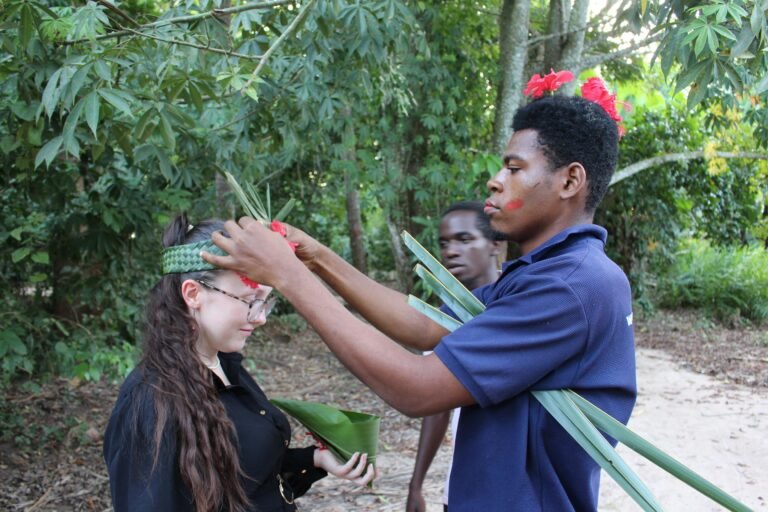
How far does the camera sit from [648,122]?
405 inches

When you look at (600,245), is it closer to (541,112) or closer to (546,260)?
(546,260)

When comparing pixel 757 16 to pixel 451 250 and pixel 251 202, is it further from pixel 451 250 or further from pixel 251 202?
pixel 451 250

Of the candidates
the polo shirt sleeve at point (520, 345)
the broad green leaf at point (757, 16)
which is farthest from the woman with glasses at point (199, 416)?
the broad green leaf at point (757, 16)

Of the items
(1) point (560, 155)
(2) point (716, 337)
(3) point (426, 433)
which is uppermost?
(1) point (560, 155)

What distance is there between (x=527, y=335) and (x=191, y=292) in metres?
1.06

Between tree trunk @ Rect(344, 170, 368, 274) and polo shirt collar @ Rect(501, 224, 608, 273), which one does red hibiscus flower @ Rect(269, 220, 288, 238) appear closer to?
polo shirt collar @ Rect(501, 224, 608, 273)

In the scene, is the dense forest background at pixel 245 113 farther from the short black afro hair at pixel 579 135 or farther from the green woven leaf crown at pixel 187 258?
the green woven leaf crown at pixel 187 258

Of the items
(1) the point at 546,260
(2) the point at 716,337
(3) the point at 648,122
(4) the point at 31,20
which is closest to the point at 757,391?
(2) the point at 716,337

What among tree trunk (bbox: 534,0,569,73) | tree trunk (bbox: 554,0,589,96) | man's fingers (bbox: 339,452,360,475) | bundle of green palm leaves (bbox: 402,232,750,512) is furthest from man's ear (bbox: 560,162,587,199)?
tree trunk (bbox: 534,0,569,73)

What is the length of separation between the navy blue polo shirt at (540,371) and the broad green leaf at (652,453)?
0.26 feet

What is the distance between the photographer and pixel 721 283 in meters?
11.1

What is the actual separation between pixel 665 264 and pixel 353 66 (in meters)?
8.73

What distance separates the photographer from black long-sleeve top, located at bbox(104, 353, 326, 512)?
1.77m

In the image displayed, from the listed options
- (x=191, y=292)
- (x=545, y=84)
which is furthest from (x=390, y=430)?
(x=545, y=84)
